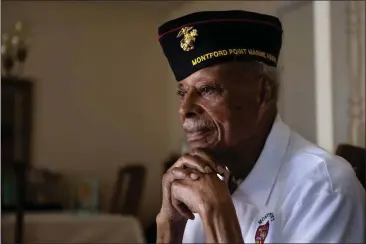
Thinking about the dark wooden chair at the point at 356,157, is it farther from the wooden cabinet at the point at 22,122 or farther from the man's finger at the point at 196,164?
the wooden cabinet at the point at 22,122

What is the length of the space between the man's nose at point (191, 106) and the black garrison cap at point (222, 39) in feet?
0.09

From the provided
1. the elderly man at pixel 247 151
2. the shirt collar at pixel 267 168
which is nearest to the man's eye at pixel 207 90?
the elderly man at pixel 247 151

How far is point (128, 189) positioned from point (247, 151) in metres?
1.84

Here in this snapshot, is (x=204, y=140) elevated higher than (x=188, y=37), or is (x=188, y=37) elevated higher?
(x=188, y=37)

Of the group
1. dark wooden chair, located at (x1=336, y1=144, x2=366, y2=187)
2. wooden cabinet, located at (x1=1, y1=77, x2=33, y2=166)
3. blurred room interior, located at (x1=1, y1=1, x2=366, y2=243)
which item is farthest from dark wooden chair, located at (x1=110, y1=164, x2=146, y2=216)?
dark wooden chair, located at (x1=336, y1=144, x2=366, y2=187)

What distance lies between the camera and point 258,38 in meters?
0.60

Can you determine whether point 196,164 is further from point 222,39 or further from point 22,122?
point 22,122

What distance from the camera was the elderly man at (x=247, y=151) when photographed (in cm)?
56

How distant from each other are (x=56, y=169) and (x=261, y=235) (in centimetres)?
222

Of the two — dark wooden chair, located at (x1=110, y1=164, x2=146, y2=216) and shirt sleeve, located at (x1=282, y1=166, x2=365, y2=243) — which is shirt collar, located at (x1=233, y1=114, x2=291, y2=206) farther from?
dark wooden chair, located at (x1=110, y1=164, x2=146, y2=216)

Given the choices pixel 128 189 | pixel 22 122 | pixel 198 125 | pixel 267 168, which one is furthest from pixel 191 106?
pixel 22 122

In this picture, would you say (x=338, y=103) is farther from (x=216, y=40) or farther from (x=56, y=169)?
(x=56, y=169)

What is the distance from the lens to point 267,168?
Answer: 2.13 ft

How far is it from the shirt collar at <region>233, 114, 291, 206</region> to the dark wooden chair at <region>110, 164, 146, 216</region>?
1.48 m
